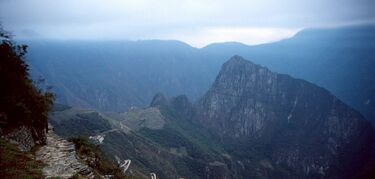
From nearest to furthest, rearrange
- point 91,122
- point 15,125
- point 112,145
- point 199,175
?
point 15,125
point 112,145
point 91,122
point 199,175

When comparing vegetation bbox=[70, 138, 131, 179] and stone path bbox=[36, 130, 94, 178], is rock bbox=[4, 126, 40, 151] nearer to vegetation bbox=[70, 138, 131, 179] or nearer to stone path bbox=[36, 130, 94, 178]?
stone path bbox=[36, 130, 94, 178]

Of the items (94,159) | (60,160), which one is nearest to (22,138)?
(60,160)

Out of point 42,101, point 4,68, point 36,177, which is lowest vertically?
point 36,177

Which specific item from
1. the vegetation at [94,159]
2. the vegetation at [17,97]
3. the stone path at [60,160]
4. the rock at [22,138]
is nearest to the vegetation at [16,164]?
the stone path at [60,160]

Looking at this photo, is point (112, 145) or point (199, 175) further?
point (199, 175)

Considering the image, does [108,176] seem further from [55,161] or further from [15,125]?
[15,125]

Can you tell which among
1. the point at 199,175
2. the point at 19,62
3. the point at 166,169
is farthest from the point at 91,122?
the point at 19,62

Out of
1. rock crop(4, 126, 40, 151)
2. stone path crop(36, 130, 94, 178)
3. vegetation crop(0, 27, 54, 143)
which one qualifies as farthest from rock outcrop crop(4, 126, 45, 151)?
stone path crop(36, 130, 94, 178)
